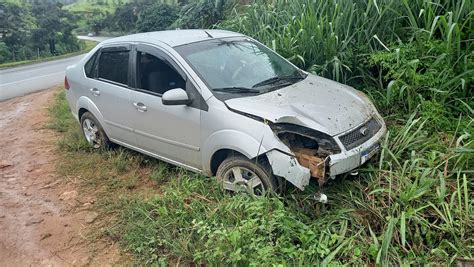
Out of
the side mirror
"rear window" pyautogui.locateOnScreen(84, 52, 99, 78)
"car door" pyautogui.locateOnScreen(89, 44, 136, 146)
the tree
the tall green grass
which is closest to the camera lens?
the side mirror

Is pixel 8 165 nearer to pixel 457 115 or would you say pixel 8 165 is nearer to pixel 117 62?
pixel 117 62

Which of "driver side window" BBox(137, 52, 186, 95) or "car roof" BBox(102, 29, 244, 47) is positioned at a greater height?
"car roof" BBox(102, 29, 244, 47)

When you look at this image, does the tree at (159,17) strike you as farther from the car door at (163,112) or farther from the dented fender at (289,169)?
the dented fender at (289,169)

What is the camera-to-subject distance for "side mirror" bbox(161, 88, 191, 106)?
3.62 meters

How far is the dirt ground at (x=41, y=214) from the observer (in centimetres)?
330

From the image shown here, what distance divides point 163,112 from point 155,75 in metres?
0.46

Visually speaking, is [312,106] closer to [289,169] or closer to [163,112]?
[289,169]

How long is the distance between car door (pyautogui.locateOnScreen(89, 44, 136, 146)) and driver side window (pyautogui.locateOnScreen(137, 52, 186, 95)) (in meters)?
0.19

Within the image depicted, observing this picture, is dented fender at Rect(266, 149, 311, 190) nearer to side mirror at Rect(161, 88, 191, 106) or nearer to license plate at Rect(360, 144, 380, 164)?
license plate at Rect(360, 144, 380, 164)

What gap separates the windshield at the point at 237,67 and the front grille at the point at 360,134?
0.93 metres

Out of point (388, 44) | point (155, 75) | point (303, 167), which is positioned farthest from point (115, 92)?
point (388, 44)

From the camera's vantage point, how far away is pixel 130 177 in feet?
14.7

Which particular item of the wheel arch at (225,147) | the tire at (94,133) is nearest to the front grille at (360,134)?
the wheel arch at (225,147)

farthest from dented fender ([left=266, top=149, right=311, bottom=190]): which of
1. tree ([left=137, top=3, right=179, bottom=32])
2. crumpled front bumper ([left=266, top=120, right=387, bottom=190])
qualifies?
tree ([left=137, top=3, right=179, bottom=32])
